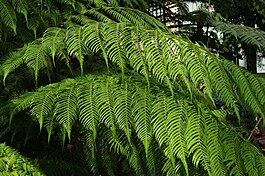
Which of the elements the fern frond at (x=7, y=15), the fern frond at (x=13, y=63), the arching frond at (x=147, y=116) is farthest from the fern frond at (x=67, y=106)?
the fern frond at (x=7, y=15)

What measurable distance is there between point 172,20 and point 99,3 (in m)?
0.97

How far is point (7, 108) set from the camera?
3.04 ft

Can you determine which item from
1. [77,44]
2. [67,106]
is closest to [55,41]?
[77,44]

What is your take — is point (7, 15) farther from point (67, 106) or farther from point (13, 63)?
point (67, 106)

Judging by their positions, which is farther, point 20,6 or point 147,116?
point 20,6

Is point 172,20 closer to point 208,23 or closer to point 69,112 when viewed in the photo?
point 208,23

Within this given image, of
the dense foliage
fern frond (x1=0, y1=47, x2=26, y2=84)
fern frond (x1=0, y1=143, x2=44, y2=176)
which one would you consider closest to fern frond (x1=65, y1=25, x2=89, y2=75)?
the dense foliage

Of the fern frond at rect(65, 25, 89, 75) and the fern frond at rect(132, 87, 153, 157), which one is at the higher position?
the fern frond at rect(65, 25, 89, 75)

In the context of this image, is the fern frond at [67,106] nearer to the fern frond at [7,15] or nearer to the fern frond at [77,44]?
the fern frond at [77,44]

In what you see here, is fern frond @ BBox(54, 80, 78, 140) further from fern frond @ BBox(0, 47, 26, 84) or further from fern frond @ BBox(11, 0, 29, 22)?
fern frond @ BBox(11, 0, 29, 22)

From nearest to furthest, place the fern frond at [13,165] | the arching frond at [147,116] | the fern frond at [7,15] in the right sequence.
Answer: the fern frond at [13,165], the arching frond at [147,116], the fern frond at [7,15]

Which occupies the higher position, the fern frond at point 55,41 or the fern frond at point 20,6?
the fern frond at point 20,6

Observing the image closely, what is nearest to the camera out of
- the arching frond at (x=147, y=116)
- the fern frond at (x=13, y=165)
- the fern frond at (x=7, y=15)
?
the fern frond at (x=13, y=165)

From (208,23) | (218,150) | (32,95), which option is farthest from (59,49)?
(208,23)
